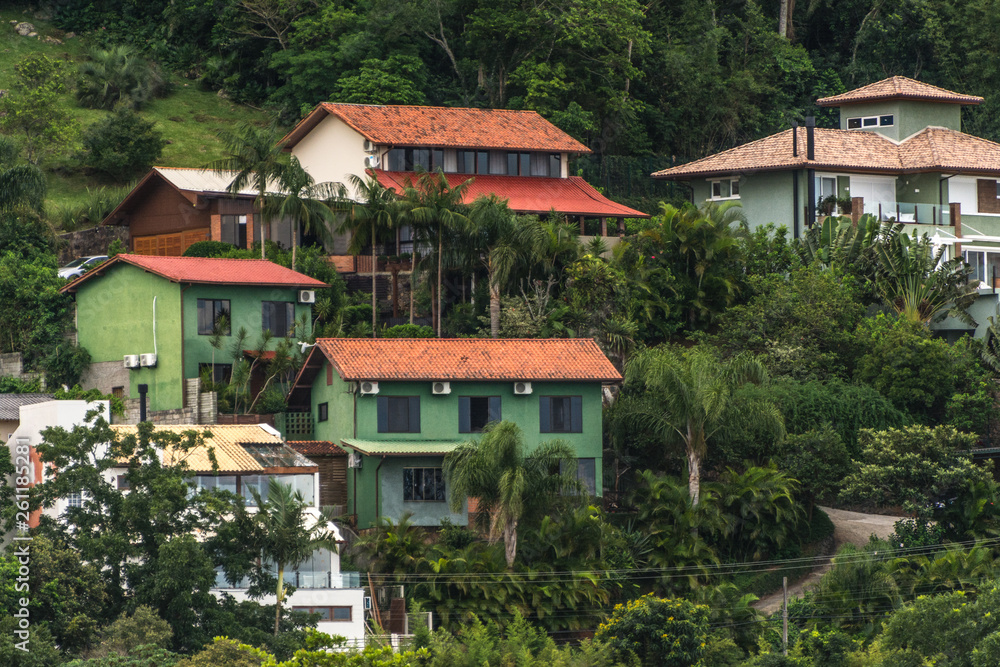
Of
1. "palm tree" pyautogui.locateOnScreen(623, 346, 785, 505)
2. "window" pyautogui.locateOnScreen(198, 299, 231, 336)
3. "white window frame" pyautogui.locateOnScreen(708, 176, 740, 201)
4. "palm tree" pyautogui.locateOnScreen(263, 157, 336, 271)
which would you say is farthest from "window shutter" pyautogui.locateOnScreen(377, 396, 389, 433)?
"white window frame" pyautogui.locateOnScreen(708, 176, 740, 201)

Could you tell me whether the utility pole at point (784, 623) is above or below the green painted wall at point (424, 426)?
below

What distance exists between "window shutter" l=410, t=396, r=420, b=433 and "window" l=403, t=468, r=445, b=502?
4.78 feet

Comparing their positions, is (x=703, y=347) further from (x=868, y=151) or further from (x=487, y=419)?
(x=868, y=151)

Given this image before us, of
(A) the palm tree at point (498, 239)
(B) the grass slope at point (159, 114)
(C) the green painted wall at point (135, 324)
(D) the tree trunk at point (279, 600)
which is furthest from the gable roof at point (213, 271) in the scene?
(B) the grass slope at point (159, 114)

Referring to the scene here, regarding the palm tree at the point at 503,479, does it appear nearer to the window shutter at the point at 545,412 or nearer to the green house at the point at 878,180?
the window shutter at the point at 545,412

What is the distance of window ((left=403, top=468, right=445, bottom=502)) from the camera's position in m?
49.1

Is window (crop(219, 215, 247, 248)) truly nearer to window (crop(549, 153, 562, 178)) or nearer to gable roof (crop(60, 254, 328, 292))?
gable roof (crop(60, 254, 328, 292))

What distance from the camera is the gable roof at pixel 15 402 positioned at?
48.6m

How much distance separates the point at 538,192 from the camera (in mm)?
65250

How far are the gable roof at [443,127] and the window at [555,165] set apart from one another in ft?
1.70

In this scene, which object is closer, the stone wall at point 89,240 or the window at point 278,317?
the window at point 278,317

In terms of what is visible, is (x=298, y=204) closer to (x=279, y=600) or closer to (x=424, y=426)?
(x=424, y=426)

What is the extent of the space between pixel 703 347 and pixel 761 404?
6.29 meters

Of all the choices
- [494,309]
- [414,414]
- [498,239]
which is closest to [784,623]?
[414,414]
